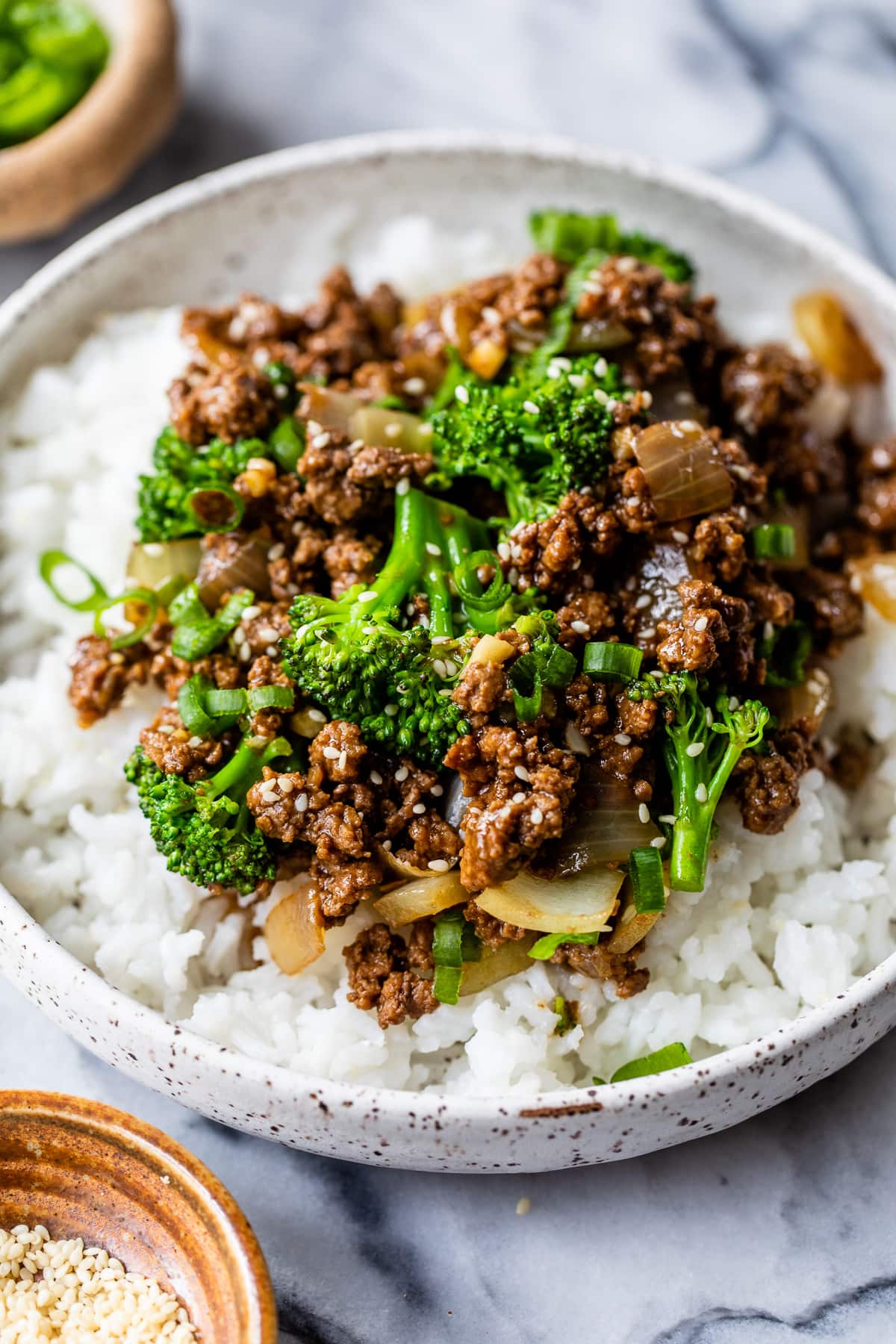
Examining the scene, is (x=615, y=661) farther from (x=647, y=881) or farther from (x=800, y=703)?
(x=800, y=703)

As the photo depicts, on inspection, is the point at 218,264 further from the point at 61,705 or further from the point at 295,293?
the point at 61,705

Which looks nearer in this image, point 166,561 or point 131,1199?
point 131,1199

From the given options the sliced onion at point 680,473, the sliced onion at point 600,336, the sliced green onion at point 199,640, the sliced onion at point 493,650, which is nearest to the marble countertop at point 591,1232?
the sliced green onion at point 199,640

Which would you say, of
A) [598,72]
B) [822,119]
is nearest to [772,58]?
[822,119]

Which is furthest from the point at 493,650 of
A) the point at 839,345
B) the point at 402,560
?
the point at 839,345

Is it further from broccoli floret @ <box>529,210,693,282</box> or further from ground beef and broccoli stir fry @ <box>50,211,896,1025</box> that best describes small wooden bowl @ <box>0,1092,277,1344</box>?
broccoli floret @ <box>529,210,693,282</box>

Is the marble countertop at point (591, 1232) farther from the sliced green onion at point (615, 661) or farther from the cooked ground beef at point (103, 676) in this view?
the sliced green onion at point (615, 661)

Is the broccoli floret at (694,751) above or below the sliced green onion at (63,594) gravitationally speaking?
below
